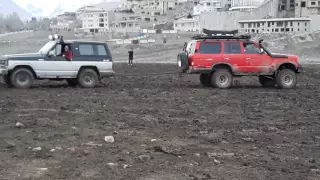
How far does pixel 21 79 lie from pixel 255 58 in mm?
9505

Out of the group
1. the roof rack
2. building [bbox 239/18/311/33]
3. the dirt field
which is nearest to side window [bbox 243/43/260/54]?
the roof rack

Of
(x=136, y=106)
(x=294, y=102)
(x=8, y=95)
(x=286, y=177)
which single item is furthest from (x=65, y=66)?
(x=286, y=177)

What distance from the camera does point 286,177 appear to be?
7219 millimetres

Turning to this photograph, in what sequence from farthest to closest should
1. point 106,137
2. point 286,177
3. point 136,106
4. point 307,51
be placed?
point 307,51 < point 136,106 < point 106,137 < point 286,177

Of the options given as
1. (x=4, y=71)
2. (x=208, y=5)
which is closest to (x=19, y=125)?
(x=4, y=71)

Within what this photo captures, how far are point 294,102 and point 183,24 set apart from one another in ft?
371

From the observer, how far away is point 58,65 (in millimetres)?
19891

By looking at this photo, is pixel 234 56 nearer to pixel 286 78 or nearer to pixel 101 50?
pixel 286 78

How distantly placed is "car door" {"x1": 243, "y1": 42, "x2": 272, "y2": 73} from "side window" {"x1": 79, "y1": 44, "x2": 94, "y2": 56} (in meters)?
6.38

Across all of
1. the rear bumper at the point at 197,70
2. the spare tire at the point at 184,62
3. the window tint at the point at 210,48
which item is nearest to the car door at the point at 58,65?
the spare tire at the point at 184,62

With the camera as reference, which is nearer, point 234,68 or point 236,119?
point 236,119

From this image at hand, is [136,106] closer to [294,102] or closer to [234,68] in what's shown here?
[294,102]

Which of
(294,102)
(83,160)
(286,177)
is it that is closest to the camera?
(286,177)

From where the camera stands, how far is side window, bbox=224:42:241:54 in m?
20.4
